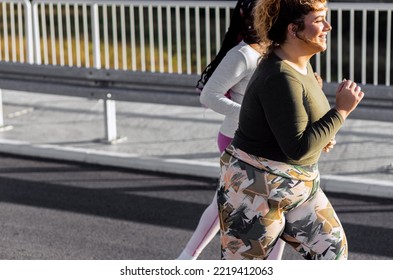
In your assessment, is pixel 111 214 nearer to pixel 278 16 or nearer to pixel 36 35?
pixel 278 16

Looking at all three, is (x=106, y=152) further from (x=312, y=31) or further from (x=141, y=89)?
(x=312, y=31)

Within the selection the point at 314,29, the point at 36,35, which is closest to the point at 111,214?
the point at 314,29

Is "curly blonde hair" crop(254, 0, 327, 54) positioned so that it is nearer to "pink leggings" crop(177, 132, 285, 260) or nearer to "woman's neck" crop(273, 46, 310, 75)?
"woman's neck" crop(273, 46, 310, 75)

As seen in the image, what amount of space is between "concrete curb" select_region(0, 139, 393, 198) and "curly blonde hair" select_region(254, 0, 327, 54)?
3.88m

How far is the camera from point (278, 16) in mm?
4730

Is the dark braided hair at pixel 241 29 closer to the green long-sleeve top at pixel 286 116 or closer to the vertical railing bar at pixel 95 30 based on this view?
the green long-sleeve top at pixel 286 116

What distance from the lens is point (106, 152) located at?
9.87 m

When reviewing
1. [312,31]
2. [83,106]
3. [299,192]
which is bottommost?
[83,106]

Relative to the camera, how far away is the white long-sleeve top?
592cm

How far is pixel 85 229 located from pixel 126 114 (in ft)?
12.8

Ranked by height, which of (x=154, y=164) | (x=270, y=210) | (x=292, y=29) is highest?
(x=292, y=29)

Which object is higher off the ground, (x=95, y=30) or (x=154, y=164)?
(x=95, y=30)

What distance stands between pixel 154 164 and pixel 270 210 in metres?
4.69
